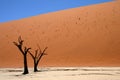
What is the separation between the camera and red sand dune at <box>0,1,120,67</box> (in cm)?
2733

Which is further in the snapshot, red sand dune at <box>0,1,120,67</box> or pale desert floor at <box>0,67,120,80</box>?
red sand dune at <box>0,1,120,67</box>

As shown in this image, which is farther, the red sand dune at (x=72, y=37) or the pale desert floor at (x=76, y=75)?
the red sand dune at (x=72, y=37)

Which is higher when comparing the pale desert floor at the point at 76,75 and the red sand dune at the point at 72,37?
the red sand dune at the point at 72,37

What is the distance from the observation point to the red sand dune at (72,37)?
27.3 m

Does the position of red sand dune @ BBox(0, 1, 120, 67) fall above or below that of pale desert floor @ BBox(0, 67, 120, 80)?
above

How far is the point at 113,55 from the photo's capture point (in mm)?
26219

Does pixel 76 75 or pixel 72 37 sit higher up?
pixel 72 37

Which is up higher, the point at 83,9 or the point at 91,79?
the point at 83,9

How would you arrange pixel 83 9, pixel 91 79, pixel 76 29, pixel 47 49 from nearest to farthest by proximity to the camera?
pixel 91 79 → pixel 47 49 → pixel 76 29 → pixel 83 9

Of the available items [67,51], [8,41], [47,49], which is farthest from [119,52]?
[8,41]

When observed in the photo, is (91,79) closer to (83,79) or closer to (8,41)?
(83,79)

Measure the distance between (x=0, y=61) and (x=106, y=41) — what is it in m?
11.9

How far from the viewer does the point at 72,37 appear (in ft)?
108

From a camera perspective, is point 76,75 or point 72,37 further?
point 72,37
